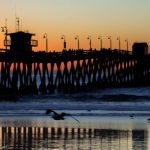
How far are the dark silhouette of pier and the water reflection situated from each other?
110 ft

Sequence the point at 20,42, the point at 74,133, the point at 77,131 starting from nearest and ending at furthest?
1. the point at 74,133
2. the point at 77,131
3. the point at 20,42

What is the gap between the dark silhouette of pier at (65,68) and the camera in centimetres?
6366

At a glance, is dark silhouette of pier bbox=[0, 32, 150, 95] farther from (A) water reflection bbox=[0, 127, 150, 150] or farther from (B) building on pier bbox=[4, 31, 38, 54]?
(A) water reflection bbox=[0, 127, 150, 150]

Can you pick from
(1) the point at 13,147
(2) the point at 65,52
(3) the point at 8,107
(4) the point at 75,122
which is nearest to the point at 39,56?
(2) the point at 65,52

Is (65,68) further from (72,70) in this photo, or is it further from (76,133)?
(76,133)

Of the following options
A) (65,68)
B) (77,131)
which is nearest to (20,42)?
(65,68)

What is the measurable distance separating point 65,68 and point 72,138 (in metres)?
44.7

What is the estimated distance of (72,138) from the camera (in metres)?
25.1

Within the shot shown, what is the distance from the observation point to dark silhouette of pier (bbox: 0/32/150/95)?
63.7m

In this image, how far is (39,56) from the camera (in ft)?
213

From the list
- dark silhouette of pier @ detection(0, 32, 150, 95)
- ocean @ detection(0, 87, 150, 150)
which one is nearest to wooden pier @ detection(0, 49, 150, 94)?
dark silhouette of pier @ detection(0, 32, 150, 95)

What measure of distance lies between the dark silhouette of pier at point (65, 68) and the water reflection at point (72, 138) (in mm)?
33408

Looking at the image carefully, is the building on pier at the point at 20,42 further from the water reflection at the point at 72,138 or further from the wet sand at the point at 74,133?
the water reflection at the point at 72,138

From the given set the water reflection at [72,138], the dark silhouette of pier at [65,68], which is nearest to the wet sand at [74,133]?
the water reflection at [72,138]
